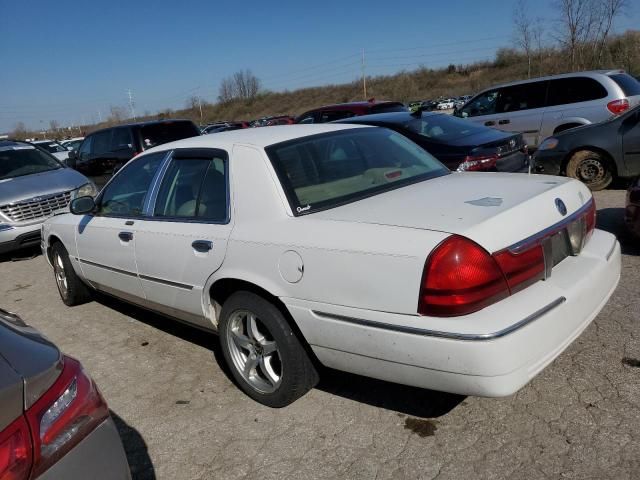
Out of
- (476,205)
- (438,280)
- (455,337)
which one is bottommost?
(455,337)

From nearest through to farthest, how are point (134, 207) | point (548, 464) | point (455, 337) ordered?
point (455, 337) < point (548, 464) < point (134, 207)

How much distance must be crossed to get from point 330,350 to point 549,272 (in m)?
1.14

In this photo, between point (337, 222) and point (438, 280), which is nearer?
point (438, 280)

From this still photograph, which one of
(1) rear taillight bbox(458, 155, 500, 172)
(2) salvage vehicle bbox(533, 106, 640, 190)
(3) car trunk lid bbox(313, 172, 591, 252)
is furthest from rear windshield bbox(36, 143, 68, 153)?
(3) car trunk lid bbox(313, 172, 591, 252)

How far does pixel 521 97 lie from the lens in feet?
34.3

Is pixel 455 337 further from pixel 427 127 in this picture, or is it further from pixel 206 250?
pixel 427 127

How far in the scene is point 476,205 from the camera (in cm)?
273

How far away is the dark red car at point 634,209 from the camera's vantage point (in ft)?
16.4

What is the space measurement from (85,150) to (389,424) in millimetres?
11032

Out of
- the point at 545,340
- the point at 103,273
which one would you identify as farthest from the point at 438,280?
the point at 103,273

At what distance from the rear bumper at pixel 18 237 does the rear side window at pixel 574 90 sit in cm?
886

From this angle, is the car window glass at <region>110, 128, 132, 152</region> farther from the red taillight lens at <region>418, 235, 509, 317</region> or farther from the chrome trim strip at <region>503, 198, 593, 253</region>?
the red taillight lens at <region>418, 235, 509, 317</region>

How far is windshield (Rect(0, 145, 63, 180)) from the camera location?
8.67 meters

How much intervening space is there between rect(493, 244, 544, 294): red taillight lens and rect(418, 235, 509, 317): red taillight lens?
0.22 feet
